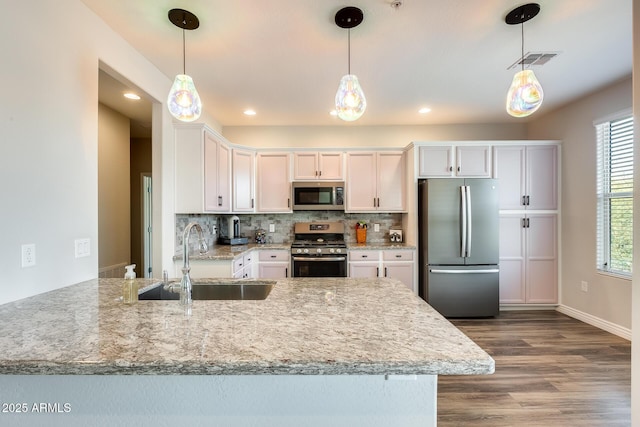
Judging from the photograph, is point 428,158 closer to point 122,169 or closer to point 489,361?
point 489,361

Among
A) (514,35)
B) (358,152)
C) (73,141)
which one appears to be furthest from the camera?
(358,152)

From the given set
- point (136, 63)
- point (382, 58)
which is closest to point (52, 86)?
point (136, 63)

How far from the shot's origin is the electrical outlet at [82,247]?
1.78m

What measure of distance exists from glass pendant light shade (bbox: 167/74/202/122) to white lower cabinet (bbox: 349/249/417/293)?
252 cm

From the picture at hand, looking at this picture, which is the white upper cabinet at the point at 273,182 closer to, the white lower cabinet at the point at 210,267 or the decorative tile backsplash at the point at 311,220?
the decorative tile backsplash at the point at 311,220

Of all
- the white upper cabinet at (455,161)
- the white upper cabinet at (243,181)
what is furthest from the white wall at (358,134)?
the white upper cabinet at (455,161)

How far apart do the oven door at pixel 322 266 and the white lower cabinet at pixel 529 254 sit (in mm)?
2081

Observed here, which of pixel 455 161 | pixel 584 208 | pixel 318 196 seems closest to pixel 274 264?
pixel 318 196

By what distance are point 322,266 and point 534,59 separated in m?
2.93

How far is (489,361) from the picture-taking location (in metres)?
0.81

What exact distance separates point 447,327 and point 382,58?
2237 millimetres

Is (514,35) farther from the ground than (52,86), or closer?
farther from the ground

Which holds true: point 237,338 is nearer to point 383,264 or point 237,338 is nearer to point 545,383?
point 545,383

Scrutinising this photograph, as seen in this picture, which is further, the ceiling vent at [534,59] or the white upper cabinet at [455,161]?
the white upper cabinet at [455,161]
